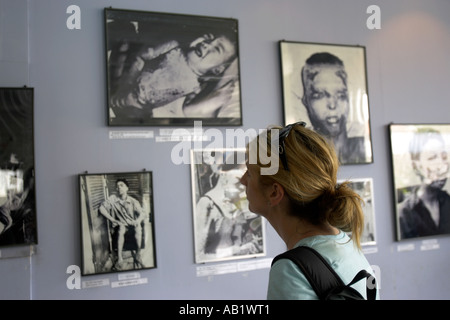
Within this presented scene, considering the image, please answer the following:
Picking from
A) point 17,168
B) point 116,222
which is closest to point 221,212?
point 116,222

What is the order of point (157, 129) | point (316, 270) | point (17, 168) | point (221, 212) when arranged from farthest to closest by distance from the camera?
point (221, 212) → point (157, 129) → point (17, 168) → point (316, 270)

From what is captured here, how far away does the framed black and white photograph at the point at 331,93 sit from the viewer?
4258 mm

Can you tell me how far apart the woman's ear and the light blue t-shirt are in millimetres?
224

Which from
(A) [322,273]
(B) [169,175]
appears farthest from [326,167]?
(B) [169,175]

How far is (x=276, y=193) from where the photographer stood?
185 cm

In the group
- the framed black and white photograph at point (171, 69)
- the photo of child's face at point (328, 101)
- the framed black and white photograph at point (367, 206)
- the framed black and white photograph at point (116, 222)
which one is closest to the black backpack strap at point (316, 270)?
the framed black and white photograph at point (116, 222)

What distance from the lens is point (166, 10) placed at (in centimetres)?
391

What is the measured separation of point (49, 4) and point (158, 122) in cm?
127

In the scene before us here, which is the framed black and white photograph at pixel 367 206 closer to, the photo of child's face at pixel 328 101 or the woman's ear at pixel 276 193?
the photo of child's face at pixel 328 101

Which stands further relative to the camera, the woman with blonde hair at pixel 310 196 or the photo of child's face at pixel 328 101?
the photo of child's face at pixel 328 101

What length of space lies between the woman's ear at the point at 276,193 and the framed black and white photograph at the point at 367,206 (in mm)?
2750

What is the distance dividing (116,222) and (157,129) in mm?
845

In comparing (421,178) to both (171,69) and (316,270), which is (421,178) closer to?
(171,69)
